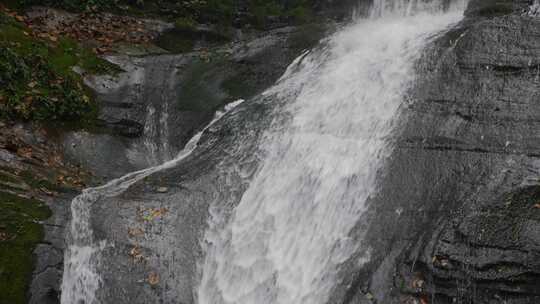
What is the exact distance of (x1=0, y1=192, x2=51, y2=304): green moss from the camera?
6.35 m

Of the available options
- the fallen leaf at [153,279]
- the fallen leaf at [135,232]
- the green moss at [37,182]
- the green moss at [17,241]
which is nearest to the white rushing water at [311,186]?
the fallen leaf at [153,279]

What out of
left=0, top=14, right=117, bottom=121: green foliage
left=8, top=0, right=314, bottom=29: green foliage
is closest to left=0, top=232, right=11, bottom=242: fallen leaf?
left=0, top=14, right=117, bottom=121: green foliage

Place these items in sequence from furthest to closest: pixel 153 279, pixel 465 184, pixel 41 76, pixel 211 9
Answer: pixel 211 9 → pixel 41 76 → pixel 465 184 → pixel 153 279

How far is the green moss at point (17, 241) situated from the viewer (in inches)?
250

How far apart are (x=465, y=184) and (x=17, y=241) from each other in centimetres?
589

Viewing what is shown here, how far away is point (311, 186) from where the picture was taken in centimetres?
A: 727

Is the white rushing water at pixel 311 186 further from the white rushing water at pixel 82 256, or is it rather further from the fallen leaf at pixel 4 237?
the fallen leaf at pixel 4 237

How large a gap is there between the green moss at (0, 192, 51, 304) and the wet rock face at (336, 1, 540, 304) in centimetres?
404

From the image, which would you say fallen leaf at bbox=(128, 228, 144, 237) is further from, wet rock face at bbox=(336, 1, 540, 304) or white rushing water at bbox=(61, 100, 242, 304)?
wet rock face at bbox=(336, 1, 540, 304)

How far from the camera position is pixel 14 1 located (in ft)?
38.5

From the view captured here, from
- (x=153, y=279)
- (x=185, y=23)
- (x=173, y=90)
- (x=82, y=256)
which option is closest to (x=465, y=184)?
(x=153, y=279)

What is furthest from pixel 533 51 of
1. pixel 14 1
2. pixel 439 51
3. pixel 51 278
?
pixel 14 1

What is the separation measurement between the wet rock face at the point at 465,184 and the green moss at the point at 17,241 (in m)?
4.04

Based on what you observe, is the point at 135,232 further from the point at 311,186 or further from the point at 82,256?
the point at 311,186
